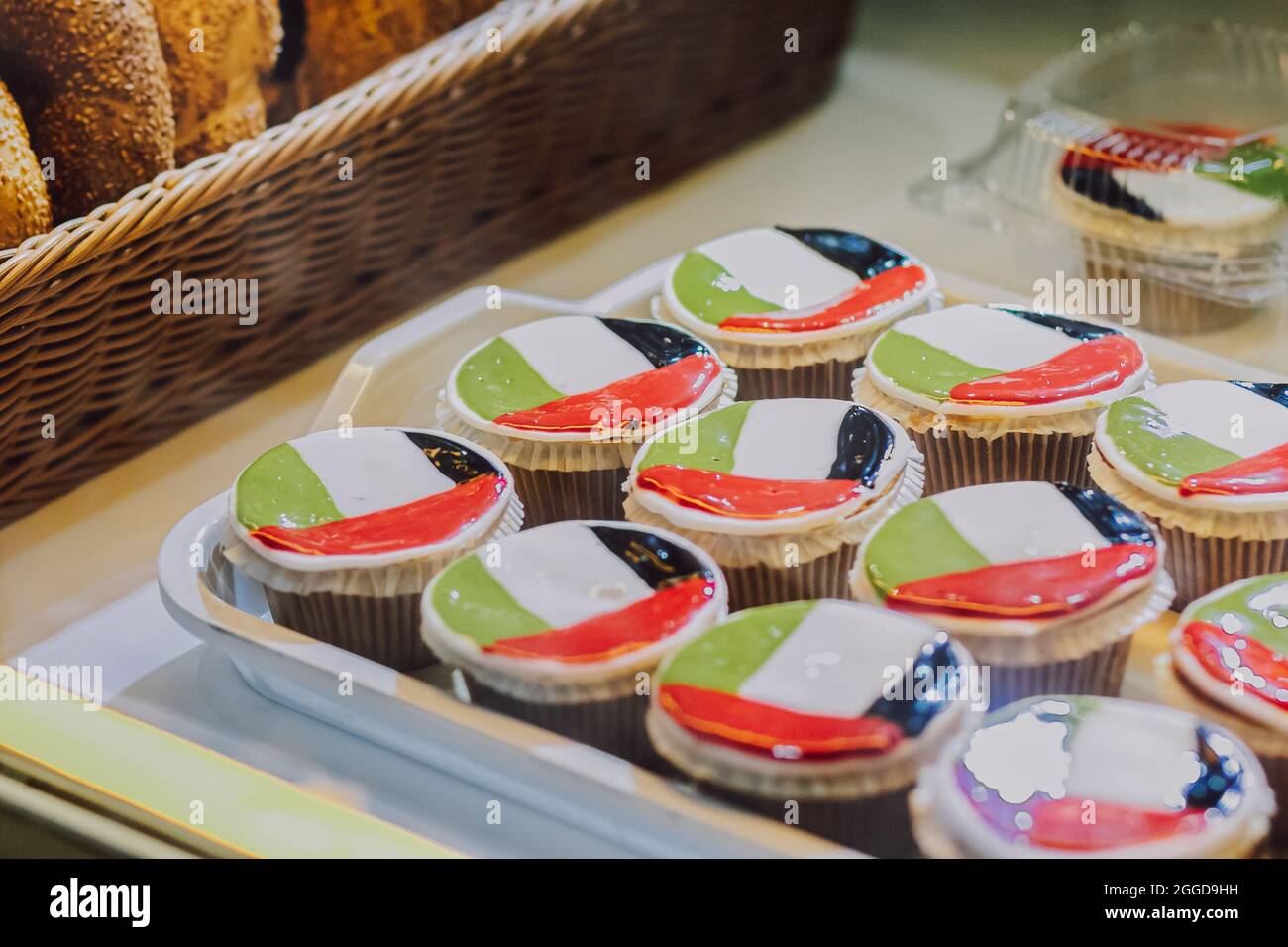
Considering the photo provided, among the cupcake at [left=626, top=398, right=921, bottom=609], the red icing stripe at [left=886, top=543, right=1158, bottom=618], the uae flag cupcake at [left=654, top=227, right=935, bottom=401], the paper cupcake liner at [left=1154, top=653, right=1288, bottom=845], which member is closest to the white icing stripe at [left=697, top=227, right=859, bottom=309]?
the uae flag cupcake at [left=654, top=227, right=935, bottom=401]

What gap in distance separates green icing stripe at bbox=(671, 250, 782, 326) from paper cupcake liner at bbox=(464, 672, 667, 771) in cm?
46

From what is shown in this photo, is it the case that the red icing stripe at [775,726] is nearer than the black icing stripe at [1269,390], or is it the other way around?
the red icing stripe at [775,726]

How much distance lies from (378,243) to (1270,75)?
3.26 feet

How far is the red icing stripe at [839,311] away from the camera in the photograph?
1261mm

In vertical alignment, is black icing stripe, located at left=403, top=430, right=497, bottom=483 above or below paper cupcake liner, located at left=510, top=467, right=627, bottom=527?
above

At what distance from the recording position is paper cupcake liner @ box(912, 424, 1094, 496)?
45.2 inches

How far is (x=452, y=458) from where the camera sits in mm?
1101

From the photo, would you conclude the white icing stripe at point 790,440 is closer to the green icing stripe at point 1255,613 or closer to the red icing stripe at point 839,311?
the red icing stripe at point 839,311

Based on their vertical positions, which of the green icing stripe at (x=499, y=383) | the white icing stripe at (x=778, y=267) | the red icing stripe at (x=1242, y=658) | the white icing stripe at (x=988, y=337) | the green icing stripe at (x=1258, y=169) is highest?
the green icing stripe at (x=1258, y=169)

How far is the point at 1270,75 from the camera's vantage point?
1620 mm

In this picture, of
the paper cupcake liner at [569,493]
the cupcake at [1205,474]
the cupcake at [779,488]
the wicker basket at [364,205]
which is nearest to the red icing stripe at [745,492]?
the cupcake at [779,488]

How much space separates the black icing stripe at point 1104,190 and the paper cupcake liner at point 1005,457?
0.43 m

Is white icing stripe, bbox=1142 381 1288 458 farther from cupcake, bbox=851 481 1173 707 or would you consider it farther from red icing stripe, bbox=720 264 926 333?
red icing stripe, bbox=720 264 926 333

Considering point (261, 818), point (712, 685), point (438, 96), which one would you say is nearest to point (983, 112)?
point (438, 96)
